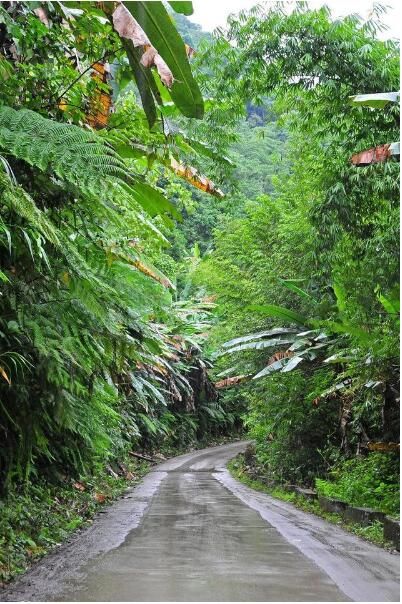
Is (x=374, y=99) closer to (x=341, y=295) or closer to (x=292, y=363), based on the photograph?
(x=341, y=295)

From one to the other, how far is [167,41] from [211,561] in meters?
4.22

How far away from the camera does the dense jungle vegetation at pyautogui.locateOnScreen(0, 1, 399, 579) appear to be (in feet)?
16.1

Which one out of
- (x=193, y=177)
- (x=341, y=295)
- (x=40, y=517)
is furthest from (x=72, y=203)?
(x=341, y=295)

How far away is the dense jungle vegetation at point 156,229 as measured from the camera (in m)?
4.90

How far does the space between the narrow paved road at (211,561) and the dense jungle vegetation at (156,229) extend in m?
0.57

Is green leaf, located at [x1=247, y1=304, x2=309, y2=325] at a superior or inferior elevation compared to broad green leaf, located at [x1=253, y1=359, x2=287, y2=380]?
superior

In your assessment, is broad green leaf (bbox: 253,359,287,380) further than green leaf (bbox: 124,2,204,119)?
Yes

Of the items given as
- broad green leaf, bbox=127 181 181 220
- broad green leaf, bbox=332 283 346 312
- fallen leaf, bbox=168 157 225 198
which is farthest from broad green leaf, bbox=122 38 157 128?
broad green leaf, bbox=332 283 346 312

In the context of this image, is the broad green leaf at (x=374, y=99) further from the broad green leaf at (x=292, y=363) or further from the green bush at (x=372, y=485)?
the broad green leaf at (x=292, y=363)

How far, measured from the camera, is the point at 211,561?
5.81m

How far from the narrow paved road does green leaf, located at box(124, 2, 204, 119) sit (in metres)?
3.63

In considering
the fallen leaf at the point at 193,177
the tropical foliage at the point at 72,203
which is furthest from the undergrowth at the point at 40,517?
the fallen leaf at the point at 193,177

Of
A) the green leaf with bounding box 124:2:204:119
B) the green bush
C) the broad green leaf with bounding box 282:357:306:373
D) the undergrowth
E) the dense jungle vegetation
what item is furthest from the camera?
the broad green leaf with bounding box 282:357:306:373

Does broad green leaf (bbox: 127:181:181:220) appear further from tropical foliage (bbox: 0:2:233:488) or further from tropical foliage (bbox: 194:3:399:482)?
tropical foliage (bbox: 194:3:399:482)
